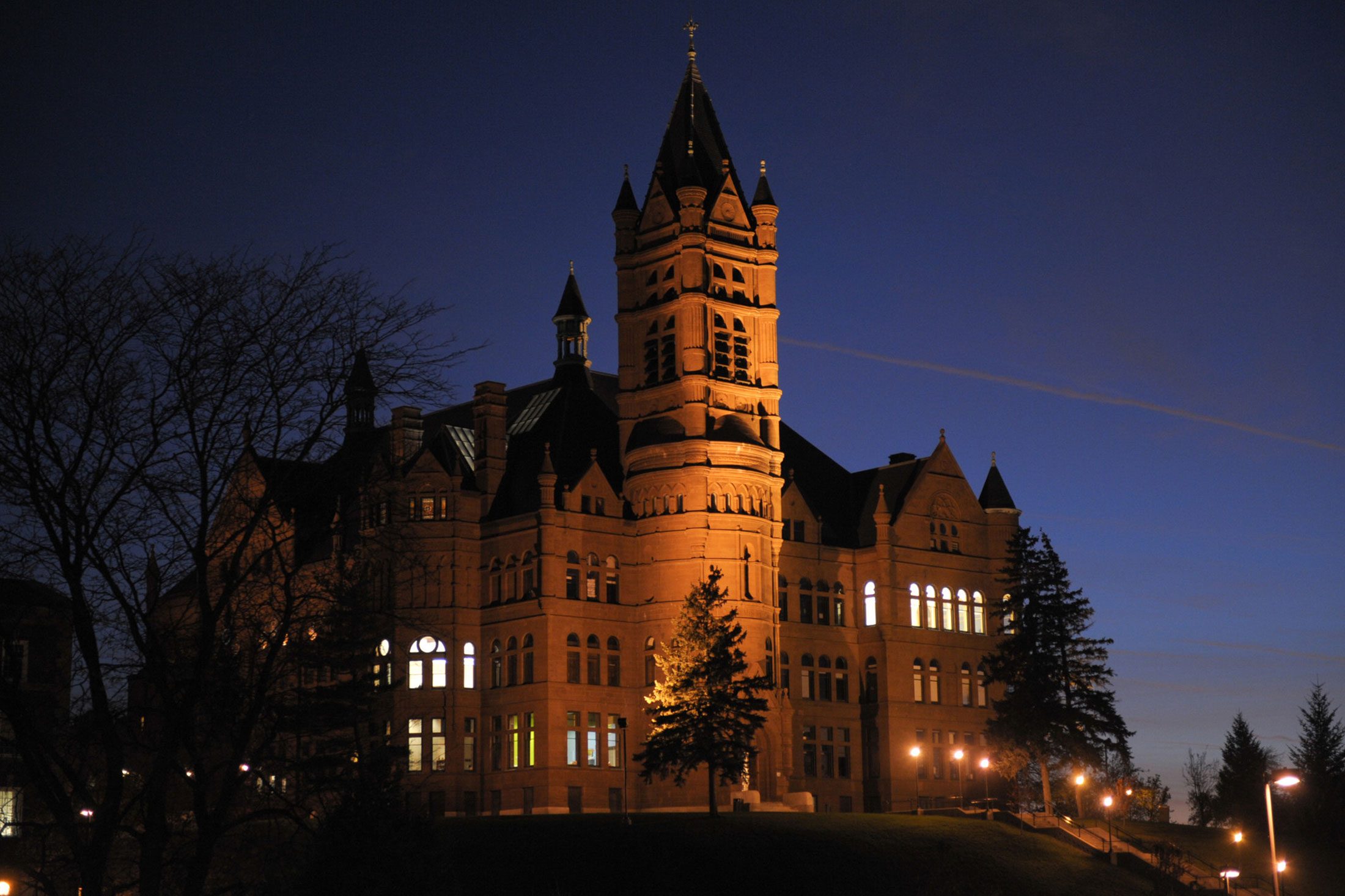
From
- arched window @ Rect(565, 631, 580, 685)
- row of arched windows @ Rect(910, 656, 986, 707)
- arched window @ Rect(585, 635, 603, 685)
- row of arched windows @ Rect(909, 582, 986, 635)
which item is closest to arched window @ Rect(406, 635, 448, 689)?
arched window @ Rect(565, 631, 580, 685)

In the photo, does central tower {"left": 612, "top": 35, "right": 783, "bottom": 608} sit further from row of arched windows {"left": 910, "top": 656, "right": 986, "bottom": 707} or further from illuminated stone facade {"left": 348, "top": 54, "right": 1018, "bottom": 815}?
row of arched windows {"left": 910, "top": 656, "right": 986, "bottom": 707}

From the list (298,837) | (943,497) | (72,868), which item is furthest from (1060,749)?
(72,868)

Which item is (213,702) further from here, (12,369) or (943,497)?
(943,497)

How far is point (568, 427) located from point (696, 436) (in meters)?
8.39

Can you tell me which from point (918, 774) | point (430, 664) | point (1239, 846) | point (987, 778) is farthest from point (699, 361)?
point (1239, 846)

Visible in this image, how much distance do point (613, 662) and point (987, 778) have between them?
62.8 feet

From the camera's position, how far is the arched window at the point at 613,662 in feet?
247

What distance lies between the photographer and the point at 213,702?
2178 centimetres

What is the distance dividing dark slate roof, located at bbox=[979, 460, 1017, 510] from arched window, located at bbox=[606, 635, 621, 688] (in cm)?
2267

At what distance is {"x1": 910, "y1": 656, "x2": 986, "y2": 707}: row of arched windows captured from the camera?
269 feet

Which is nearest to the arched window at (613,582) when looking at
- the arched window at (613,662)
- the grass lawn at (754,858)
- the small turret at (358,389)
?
the arched window at (613,662)

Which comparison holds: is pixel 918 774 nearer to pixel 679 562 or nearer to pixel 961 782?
pixel 961 782

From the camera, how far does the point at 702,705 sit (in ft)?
206

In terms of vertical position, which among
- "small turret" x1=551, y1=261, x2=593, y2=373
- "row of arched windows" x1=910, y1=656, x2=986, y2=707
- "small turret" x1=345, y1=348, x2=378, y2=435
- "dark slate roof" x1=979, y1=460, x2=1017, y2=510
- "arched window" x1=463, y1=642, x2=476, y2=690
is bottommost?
"row of arched windows" x1=910, y1=656, x2=986, y2=707
